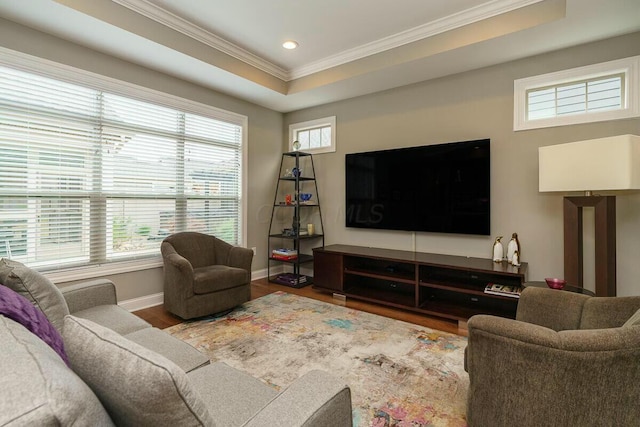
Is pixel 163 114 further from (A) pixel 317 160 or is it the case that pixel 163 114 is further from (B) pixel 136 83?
(A) pixel 317 160

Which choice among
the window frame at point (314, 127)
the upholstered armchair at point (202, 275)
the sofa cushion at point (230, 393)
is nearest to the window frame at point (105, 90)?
the upholstered armchair at point (202, 275)

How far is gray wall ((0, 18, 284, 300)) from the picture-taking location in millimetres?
2736

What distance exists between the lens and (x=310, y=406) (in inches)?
37.4

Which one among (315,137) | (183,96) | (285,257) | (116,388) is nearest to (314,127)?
(315,137)

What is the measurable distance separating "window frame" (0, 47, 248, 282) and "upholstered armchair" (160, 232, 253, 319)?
43cm

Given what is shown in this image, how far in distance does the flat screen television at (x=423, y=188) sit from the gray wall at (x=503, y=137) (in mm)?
155

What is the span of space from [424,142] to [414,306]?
1899 millimetres

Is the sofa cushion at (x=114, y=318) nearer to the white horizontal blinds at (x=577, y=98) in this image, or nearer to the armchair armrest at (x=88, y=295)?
the armchair armrest at (x=88, y=295)

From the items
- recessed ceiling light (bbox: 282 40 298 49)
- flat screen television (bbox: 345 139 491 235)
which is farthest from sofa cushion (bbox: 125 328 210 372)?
recessed ceiling light (bbox: 282 40 298 49)

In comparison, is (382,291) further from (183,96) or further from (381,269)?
(183,96)

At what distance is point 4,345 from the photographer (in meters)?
0.66

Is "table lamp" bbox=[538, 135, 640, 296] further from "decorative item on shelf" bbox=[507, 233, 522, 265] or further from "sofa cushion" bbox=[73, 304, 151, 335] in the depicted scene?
"sofa cushion" bbox=[73, 304, 151, 335]

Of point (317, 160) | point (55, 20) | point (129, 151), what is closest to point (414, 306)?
point (317, 160)

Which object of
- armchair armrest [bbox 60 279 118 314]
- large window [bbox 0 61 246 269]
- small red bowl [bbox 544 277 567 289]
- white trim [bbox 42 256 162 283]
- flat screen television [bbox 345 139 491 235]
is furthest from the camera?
flat screen television [bbox 345 139 491 235]
